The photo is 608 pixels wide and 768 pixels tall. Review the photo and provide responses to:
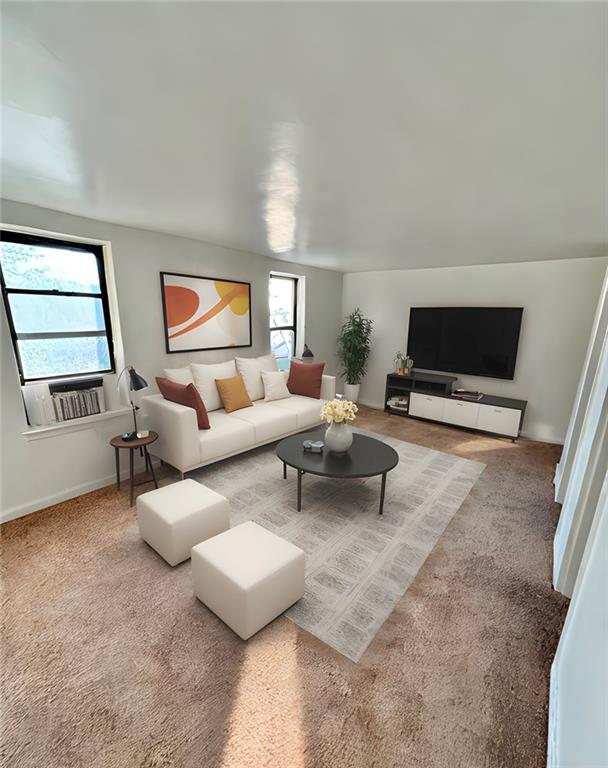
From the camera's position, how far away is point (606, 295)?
9.25ft

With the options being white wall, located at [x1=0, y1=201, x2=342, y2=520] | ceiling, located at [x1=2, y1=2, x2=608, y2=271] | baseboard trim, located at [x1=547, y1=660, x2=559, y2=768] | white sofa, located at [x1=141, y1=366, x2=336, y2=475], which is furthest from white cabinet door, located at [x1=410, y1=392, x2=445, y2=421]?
baseboard trim, located at [x1=547, y1=660, x2=559, y2=768]

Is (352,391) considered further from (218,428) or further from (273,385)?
(218,428)

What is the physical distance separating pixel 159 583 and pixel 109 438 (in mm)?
1597

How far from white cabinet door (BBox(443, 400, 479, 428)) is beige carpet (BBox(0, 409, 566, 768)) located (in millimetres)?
2411

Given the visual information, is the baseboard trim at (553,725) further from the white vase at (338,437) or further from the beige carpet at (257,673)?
the white vase at (338,437)

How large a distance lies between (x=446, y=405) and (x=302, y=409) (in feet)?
7.22

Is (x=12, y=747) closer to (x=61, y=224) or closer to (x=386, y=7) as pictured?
(x=386, y=7)

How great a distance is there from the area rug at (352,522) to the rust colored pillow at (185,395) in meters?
0.58

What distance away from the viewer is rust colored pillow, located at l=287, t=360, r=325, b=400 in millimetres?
4344

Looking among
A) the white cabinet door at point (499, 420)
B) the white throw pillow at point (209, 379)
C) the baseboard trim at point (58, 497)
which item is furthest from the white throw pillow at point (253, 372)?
the white cabinet door at point (499, 420)

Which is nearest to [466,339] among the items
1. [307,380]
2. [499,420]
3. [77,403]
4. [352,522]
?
[499,420]

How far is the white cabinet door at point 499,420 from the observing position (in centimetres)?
419

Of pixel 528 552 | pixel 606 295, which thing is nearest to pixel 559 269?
pixel 606 295

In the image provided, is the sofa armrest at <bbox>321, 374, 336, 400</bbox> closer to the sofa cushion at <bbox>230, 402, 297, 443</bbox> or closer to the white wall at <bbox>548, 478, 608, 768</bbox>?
the sofa cushion at <bbox>230, 402, 297, 443</bbox>
